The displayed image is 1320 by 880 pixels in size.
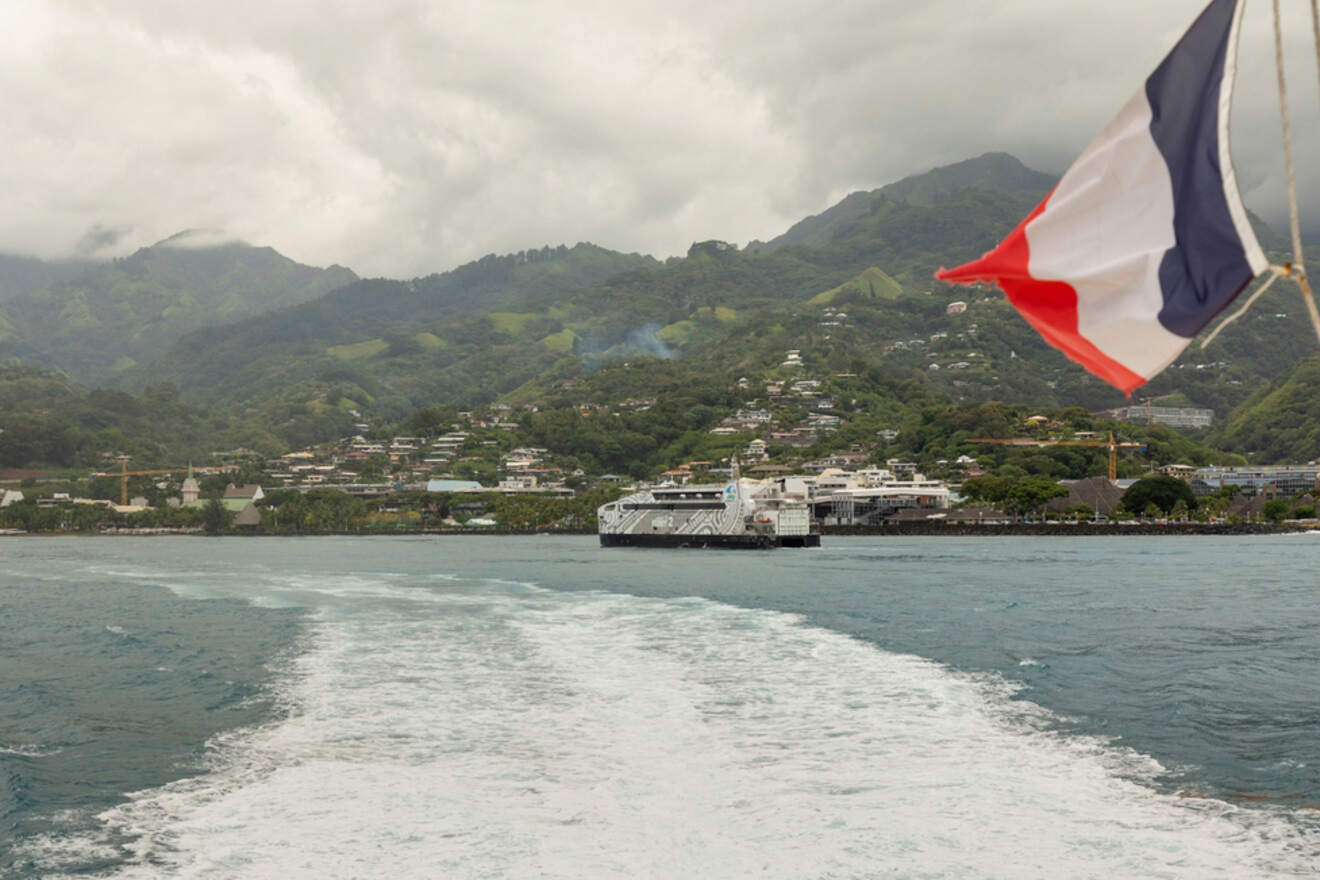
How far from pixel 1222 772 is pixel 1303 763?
1475 mm

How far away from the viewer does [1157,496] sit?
147m

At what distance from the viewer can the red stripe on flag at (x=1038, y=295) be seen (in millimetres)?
6629

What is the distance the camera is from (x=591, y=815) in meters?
12.1

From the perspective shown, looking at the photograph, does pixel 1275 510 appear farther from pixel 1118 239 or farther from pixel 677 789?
pixel 1118 239

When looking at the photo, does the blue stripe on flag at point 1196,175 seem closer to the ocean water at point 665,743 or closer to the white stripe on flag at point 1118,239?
the white stripe on flag at point 1118,239

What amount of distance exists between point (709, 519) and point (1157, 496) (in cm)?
7750

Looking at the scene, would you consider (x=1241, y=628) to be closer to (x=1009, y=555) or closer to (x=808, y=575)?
(x=808, y=575)

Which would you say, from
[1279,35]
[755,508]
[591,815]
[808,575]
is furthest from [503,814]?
[755,508]

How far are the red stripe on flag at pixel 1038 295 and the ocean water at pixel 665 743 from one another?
18.4 ft

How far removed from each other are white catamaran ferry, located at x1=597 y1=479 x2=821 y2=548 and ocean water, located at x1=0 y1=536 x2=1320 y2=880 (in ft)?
208

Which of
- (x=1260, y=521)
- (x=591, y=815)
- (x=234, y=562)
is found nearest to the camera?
(x=591, y=815)

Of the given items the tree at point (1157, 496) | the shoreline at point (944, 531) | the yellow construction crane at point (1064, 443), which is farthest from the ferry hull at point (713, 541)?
A: the yellow construction crane at point (1064, 443)

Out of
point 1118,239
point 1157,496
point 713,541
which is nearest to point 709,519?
point 713,541

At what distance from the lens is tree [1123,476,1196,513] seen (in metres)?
148
